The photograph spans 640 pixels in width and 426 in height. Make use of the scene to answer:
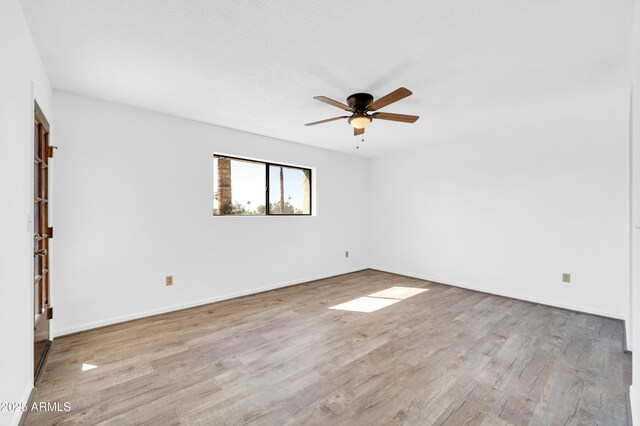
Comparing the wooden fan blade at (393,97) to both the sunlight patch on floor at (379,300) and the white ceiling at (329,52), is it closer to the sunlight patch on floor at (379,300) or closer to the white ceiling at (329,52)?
the white ceiling at (329,52)

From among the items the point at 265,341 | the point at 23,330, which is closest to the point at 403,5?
the point at 265,341

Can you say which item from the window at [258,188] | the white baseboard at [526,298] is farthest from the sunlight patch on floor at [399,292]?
the window at [258,188]

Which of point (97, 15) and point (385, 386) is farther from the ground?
point (97, 15)

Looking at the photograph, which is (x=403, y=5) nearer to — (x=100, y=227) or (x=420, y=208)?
(x=100, y=227)

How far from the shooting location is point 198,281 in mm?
3504

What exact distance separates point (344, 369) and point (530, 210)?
10.8 ft

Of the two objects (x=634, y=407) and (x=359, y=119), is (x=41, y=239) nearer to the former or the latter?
(x=359, y=119)

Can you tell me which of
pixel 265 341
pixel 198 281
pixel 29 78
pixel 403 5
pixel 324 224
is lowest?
pixel 265 341

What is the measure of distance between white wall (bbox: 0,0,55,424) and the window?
210 cm

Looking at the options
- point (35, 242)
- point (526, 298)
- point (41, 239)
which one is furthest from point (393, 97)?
point (526, 298)

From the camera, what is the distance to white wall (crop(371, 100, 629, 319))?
10.3 feet

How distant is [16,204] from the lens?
1.54 m

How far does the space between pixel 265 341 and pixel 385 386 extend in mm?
1158

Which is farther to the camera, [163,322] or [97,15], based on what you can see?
[163,322]
